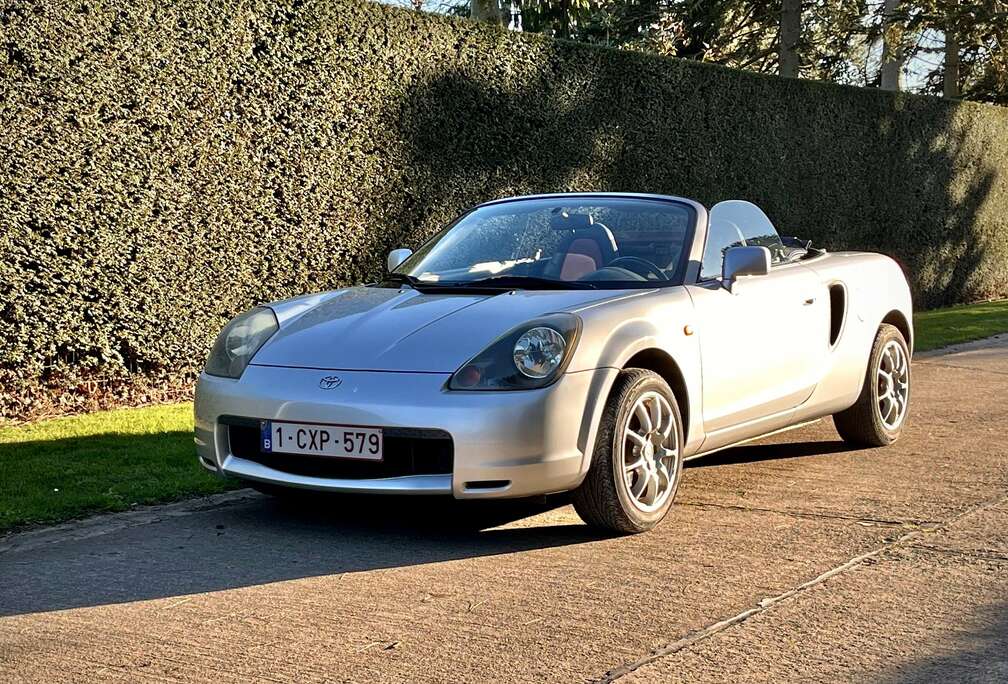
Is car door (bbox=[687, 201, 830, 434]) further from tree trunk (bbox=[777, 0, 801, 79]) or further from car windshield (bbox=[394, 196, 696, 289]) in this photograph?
tree trunk (bbox=[777, 0, 801, 79])

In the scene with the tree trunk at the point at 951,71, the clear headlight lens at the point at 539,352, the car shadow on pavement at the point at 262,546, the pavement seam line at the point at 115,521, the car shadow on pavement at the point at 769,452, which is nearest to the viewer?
the car shadow on pavement at the point at 262,546

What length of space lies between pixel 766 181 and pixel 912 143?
13.9 feet

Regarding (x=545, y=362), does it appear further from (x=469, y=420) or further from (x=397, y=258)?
(x=397, y=258)

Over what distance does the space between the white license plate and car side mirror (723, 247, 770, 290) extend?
1966 mm

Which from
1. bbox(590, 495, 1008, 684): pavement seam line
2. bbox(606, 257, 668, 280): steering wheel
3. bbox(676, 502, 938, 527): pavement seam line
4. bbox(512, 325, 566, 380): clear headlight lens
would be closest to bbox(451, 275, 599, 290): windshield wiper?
bbox(606, 257, 668, 280): steering wheel

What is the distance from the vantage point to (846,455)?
284 inches

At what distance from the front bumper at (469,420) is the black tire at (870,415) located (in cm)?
261

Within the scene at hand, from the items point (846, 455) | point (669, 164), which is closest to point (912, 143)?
point (669, 164)

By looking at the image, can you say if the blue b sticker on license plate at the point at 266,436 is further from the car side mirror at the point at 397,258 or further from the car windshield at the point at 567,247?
the car side mirror at the point at 397,258

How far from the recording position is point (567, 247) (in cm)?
620

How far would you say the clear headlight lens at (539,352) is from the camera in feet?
16.5

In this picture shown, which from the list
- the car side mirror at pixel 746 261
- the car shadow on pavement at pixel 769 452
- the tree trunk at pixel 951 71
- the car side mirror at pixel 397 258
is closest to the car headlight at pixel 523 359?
the car side mirror at pixel 746 261

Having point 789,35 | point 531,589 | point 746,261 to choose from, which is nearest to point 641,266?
point 746,261

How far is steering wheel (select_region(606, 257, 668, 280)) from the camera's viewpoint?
6055mm
